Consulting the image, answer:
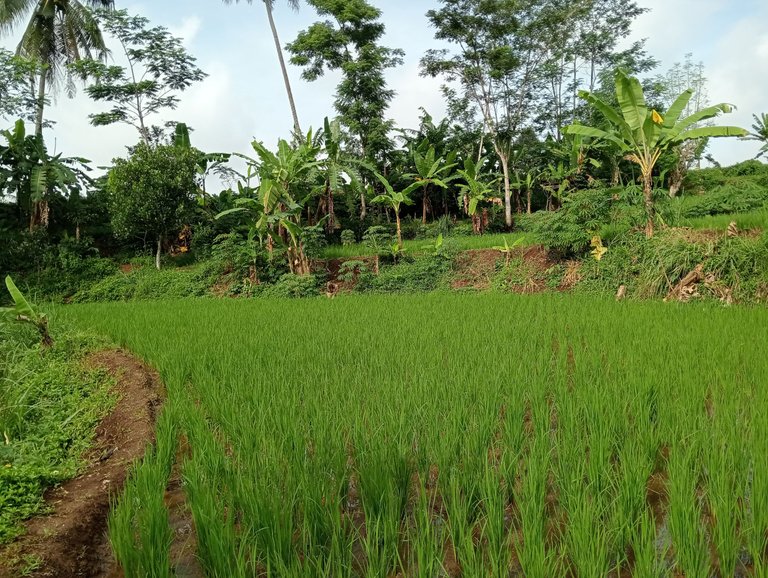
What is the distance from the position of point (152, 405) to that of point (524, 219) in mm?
13542

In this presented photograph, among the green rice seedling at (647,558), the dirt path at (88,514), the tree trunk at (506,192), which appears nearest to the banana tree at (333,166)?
the tree trunk at (506,192)

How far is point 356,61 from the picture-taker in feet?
45.5

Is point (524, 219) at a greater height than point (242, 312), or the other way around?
point (524, 219)

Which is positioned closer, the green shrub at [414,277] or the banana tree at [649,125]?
the banana tree at [649,125]

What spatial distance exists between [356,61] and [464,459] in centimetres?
1423

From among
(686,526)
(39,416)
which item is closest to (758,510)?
(686,526)

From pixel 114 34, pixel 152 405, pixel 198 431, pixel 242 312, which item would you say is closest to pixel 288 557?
pixel 198 431

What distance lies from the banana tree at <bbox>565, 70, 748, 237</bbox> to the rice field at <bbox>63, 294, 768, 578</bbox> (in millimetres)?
3900

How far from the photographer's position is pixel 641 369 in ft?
9.22

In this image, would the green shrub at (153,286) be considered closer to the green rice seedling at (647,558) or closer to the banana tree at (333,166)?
the banana tree at (333,166)

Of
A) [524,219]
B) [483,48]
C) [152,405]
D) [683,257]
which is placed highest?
[483,48]

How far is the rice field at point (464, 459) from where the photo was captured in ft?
4.13

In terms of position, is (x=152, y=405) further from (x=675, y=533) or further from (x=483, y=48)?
(x=483, y=48)

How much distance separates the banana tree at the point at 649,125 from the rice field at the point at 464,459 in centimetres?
390
